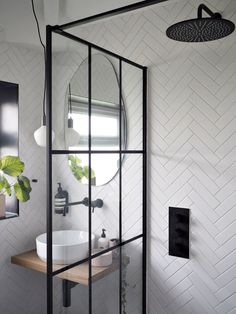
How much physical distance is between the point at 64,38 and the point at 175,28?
0.63 metres

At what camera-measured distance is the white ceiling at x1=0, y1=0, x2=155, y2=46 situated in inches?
73.9

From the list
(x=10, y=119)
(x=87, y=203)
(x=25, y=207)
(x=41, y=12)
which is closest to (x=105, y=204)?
(x=87, y=203)

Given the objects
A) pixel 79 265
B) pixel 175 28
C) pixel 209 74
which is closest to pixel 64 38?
pixel 175 28

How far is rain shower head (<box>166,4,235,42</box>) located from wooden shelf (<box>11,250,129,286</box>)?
1.31m

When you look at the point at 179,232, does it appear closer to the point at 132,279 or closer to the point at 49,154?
the point at 132,279

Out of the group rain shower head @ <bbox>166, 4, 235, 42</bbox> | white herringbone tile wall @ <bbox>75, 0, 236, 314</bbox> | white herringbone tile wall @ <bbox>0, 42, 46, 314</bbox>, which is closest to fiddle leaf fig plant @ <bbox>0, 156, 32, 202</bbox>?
white herringbone tile wall @ <bbox>0, 42, 46, 314</bbox>

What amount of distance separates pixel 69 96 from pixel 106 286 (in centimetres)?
118

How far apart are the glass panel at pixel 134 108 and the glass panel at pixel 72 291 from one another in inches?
35.1

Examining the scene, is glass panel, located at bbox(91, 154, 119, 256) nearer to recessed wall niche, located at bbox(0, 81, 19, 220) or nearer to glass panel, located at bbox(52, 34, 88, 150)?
glass panel, located at bbox(52, 34, 88, 150)

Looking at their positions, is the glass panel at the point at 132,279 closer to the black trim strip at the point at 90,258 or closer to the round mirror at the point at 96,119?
the black trim strip at the point at 90,258

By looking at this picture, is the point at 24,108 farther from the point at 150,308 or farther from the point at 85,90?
the point at 150,308

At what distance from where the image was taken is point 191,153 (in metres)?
2.06

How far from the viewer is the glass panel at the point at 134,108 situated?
2.22 metres

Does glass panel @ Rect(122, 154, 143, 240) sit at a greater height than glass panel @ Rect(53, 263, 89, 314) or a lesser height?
greater
